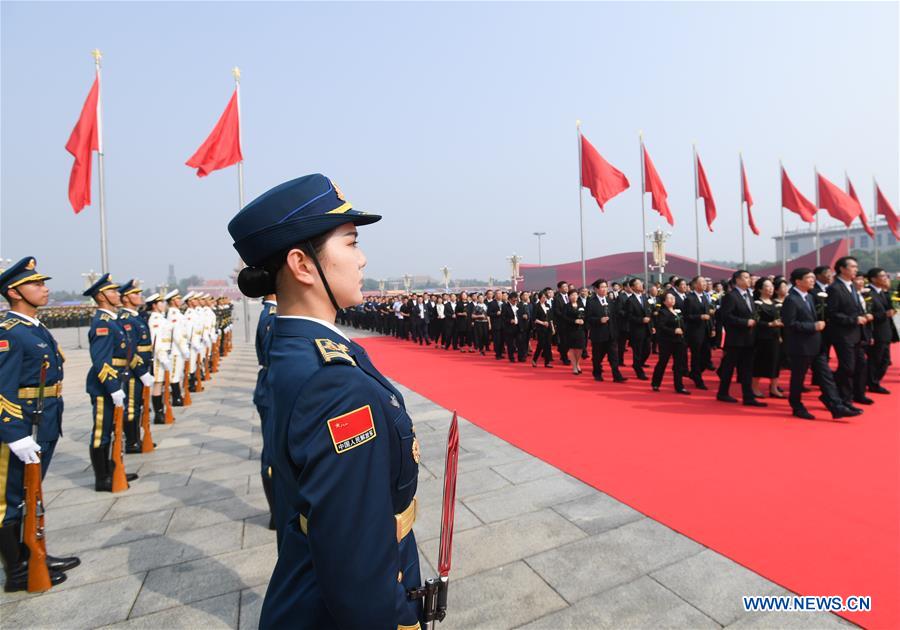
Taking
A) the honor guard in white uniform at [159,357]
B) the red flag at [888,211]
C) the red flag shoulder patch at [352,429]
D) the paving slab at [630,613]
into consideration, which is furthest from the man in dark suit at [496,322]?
the red flag at [888,211]

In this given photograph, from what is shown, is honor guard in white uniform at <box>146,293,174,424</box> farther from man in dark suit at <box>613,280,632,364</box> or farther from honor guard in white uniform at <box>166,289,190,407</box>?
man in dark suit at <box>613,280,632,364</box>

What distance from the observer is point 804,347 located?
5.72 m

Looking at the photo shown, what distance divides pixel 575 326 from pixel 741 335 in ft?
11.6

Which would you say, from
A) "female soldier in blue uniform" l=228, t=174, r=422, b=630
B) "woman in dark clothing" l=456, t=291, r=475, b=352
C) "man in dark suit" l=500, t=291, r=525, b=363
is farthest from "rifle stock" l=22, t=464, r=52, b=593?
"woman in dark clothing" l=456, t=291, r=475, b=352

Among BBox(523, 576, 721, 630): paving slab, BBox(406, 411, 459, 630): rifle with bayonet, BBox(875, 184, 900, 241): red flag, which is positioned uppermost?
BBox(875, 184, 900, 241): red flag

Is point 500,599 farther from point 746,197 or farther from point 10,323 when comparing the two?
point 746,197

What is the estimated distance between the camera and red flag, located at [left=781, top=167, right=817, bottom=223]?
19625 mm

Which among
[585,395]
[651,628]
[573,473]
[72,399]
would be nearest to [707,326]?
[585,395]

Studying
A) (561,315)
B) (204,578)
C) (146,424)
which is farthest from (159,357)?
(561,315)

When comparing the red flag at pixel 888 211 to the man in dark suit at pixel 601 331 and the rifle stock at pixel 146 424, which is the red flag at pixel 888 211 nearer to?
the man in dark suit at pixel 601 331

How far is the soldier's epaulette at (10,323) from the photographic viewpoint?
313 cm

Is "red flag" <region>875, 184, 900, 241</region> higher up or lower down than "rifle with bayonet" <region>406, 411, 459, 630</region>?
higher up

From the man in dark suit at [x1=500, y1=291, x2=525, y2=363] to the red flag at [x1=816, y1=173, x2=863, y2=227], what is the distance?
1524cm

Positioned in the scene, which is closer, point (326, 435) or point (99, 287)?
point (326, 435)
